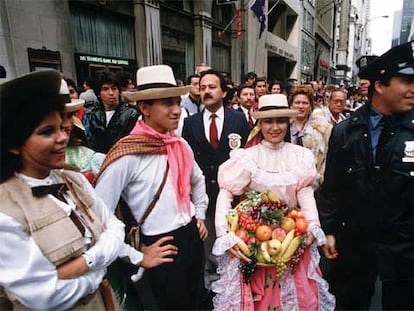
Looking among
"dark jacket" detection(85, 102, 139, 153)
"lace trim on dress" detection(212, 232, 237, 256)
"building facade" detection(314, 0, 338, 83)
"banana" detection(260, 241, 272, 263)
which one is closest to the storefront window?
"dark jacket" detection(85, 102, 139, 153)

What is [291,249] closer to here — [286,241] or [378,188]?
[286,241]

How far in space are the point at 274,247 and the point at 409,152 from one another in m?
1.10

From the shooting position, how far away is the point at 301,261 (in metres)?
2.26

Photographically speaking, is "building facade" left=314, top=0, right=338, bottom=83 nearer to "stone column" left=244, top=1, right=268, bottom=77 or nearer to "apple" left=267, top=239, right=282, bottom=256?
"stone column" left=244, top=1, right=268, bottom=77

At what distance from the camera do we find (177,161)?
2.23m

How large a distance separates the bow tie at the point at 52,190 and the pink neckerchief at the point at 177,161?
2.83 ft

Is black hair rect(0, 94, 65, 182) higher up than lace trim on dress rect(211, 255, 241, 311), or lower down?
higher up

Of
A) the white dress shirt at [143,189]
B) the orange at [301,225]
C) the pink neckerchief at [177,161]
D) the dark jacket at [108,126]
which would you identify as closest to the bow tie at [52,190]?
the white dress shirt at [143,189]

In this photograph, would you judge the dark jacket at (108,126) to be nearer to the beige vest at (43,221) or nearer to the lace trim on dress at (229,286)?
the lace trim on dress at (229,286)

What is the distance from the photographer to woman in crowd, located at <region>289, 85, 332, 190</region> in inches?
152

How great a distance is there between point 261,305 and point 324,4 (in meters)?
55.0

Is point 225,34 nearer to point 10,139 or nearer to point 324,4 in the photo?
point 10,139

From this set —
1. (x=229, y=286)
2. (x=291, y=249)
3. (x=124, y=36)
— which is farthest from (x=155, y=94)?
(x=124, y=36)

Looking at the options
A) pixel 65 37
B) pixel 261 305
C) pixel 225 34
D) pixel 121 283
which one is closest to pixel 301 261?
pixel 261 305
